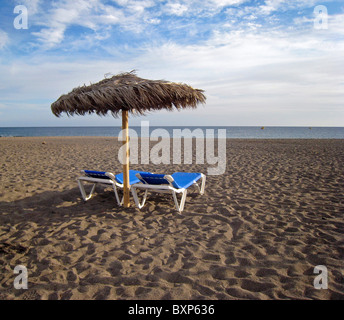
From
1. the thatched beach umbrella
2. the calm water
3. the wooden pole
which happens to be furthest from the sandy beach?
the calm water

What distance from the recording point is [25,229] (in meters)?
3.58

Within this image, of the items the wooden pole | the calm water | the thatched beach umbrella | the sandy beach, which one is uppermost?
the calm water

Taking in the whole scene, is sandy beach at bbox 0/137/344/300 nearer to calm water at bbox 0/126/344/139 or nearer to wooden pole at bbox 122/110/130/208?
wooden pole at bbox 122/110/130/208

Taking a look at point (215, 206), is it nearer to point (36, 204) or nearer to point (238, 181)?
point (238, 181)

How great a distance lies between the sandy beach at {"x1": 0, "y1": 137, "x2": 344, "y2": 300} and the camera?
7.70 feet

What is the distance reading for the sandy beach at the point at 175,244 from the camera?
7.70 ft

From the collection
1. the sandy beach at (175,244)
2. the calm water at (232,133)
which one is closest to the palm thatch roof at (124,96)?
the sandy beach at (175,244)

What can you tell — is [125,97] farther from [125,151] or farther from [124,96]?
[125,151]

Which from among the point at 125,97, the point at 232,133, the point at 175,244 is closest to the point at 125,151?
the point at 125,97

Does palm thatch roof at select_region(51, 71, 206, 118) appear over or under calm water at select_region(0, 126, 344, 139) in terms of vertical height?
under

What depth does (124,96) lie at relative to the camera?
3.70 meters

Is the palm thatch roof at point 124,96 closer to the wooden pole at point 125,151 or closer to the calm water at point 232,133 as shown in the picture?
the wooden pole at point 125,151

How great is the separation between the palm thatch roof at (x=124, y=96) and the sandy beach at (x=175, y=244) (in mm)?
1691
